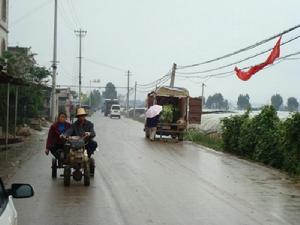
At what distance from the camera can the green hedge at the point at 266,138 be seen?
18.5 meters

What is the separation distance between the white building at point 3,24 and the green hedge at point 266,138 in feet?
62.5

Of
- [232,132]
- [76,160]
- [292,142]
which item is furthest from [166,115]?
[76,160]

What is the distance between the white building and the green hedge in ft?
62.5

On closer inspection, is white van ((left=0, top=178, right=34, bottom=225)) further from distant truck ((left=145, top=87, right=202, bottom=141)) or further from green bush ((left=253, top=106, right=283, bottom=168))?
distant truck ((left=145, top=87, right=202, bottom=141))

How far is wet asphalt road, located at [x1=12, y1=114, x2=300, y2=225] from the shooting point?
34.6 ft

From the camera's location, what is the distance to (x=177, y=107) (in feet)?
124

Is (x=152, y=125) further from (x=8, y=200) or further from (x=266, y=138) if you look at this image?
(x=8, y=200)

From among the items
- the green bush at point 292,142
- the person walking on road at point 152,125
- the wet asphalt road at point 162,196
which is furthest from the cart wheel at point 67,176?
the person walking on road at point 152,125

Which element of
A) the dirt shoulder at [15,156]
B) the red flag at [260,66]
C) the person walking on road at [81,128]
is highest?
the red flag at [260,66]

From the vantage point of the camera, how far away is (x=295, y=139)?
60.2 ft

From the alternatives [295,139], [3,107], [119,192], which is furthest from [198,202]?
[3,107]

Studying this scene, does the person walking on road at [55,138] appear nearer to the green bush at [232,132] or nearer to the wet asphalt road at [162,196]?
the wet asphalt road at [162,196]

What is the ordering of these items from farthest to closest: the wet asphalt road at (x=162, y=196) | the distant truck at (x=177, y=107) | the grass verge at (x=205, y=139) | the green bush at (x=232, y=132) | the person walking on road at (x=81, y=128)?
the distant truck at (x=177, y=107), the grass verge at (x=205, y=139), the green bush at (x=232, y=132), the person walking on road at (x=81, y=128), the wet asphalt road at (x=162, y=196)

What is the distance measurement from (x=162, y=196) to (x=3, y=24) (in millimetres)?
30966
